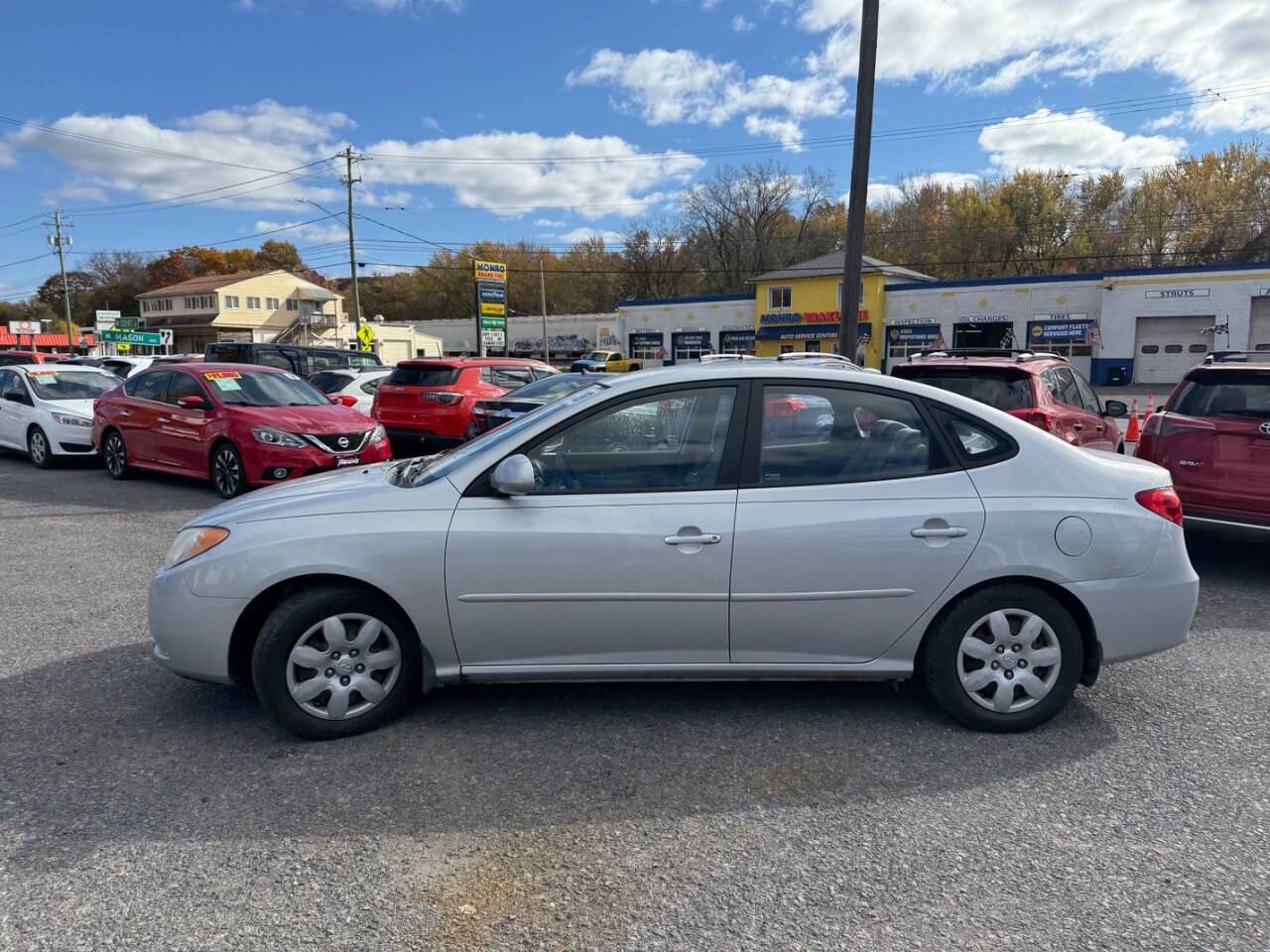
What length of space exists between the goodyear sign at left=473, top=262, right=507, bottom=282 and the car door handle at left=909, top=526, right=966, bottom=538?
30044 mm

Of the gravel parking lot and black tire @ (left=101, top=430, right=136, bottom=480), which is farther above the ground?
black tire @ (left=101, top=430, right=136, bottom=480)

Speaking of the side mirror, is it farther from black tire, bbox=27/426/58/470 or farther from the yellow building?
the yellow building

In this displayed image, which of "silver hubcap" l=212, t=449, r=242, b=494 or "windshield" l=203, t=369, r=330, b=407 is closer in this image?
"silver hubcap" l=212, t=449, r=242, b=494

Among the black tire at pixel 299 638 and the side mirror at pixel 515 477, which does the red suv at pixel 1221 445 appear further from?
the black tire at pixel 299 638

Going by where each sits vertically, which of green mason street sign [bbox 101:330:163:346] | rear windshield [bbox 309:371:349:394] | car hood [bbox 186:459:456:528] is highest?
green mason street sign [bbox 101:330:163:346]

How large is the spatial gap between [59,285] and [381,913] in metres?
126

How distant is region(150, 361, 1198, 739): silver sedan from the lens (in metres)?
3.53

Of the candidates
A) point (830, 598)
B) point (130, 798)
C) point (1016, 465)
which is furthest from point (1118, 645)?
point (130, 798)

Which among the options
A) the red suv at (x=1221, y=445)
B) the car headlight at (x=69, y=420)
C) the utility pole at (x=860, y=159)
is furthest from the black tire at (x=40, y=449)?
the red suv at (x=1221, y=445)

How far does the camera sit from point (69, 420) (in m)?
12.3

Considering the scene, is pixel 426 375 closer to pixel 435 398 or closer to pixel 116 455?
pixel 435 398

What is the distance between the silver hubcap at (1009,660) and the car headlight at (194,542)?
321 cm

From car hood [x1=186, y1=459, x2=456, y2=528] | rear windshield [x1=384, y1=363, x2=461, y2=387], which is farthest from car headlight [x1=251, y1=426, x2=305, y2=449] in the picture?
car hood [x1=186, y1=459, x2=456, y2=528]

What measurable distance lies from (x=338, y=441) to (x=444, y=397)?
3.23 meters
